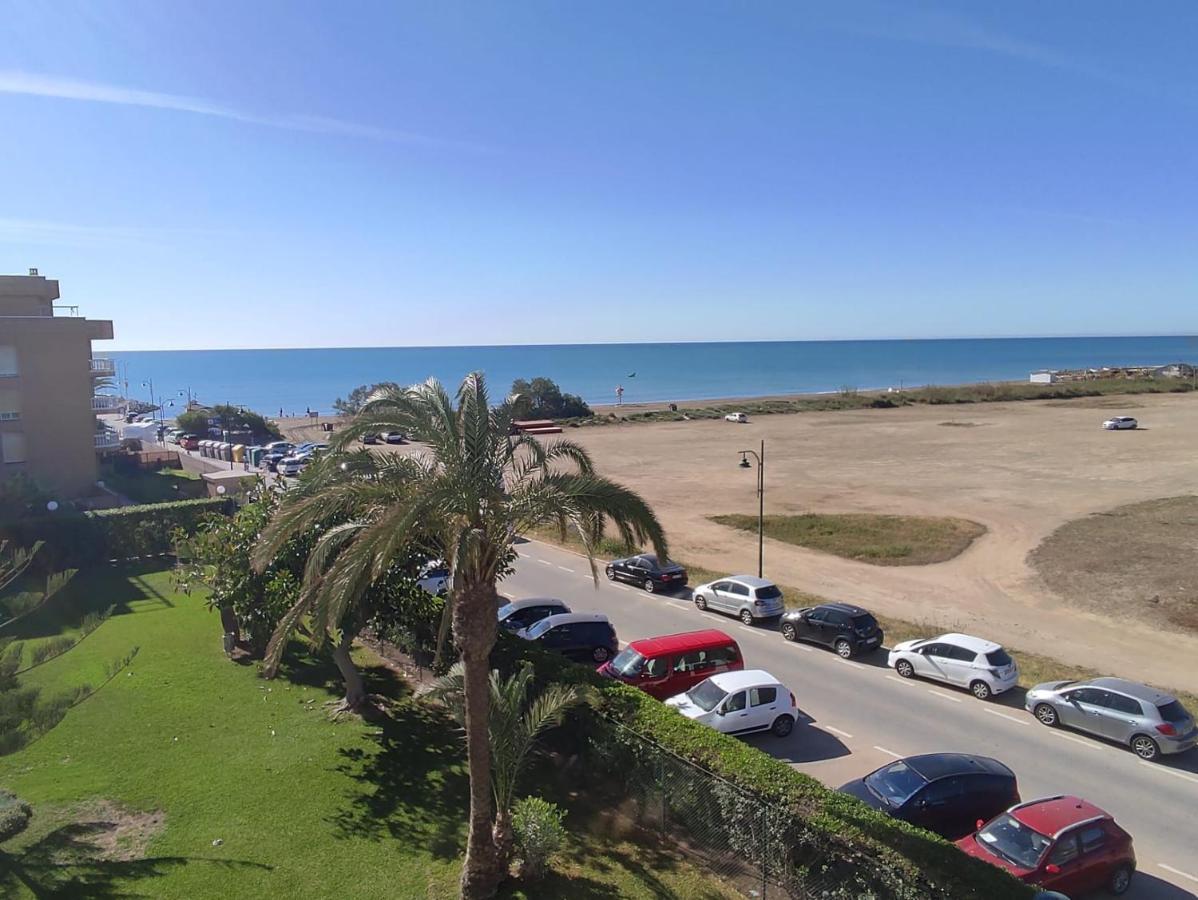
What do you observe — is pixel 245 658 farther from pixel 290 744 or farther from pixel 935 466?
pixel 935 466

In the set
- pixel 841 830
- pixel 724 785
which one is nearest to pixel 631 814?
pixel 724 785

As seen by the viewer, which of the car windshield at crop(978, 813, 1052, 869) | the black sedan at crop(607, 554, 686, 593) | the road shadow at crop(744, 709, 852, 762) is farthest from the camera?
the black sedan at crop(607, 554, 686, 593)

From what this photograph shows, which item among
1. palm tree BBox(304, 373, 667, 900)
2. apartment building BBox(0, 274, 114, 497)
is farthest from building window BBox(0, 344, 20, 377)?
palm tree BBox(304, 373, 667, 900)

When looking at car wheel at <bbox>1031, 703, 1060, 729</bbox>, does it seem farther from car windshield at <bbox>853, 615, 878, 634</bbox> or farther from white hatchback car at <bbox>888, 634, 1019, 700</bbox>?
car windshield at <bbox>853, 615, 878, 634</bbox>

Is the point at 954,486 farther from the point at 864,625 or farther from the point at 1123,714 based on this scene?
the point at 1123,714

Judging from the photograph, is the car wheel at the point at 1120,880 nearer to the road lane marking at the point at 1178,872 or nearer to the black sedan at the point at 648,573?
the road lane marking at the point at 1178,872

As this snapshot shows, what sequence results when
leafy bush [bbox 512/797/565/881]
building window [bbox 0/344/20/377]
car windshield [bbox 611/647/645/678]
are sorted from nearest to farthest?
leafy bush [bbox 512/797/565/881] < car windshield [bbox 611/647/645/678] < building window [bbox 0/344/20/377]
